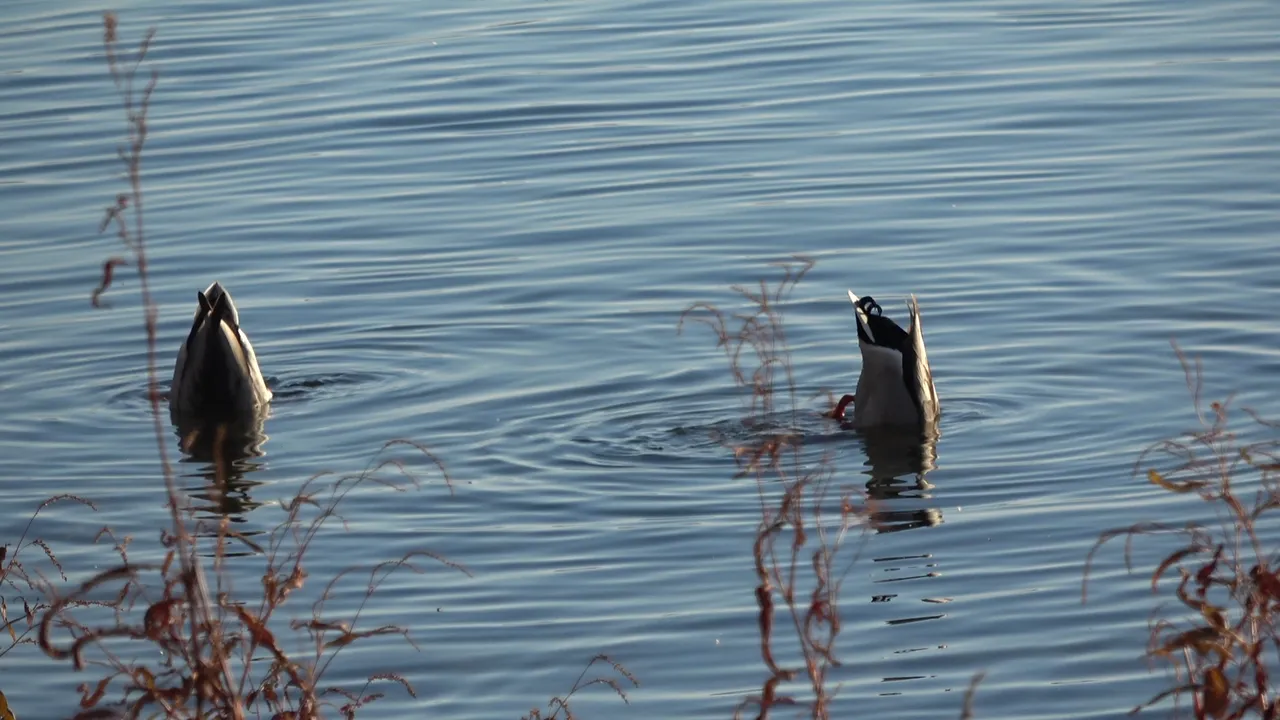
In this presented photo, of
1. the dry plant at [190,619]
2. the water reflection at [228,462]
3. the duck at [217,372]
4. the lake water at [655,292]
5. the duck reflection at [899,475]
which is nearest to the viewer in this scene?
the dry plant at [190,619]

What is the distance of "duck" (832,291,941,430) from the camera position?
10.6m

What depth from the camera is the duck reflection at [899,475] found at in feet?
29.4

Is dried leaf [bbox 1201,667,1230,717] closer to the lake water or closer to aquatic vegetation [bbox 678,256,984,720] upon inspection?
aquatic vegetation [bbox 678,256,984,720]

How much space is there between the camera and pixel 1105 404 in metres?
10.7

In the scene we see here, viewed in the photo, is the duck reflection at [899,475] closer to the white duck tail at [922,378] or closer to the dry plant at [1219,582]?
the white duck tail at [922,378]

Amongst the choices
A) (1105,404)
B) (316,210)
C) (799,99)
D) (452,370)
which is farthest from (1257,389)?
(799,99)

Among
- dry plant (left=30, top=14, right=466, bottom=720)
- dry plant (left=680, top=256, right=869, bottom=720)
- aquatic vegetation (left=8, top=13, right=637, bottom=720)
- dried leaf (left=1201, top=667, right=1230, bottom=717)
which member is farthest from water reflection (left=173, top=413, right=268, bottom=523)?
dried leaf (left=1201, top=667, right=1230, bottom=717)

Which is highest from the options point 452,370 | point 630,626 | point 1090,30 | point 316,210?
point 1090,30

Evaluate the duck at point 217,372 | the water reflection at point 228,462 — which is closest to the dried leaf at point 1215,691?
the water reflection at point 228,462

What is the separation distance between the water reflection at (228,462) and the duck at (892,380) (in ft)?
9.59

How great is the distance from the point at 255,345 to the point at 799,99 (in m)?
7.79

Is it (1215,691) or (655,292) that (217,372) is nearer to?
(655,292)

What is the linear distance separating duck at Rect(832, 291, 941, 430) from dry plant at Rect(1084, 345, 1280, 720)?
4.26 ft

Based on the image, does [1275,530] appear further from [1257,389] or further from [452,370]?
[452,370]
